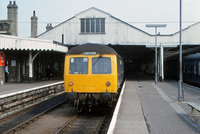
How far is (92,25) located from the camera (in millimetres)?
27359

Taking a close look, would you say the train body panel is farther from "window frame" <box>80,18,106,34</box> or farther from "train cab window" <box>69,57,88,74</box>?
"window frame" <box>80,18,106,34</box>

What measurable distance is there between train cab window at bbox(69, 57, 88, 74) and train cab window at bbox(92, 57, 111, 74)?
311mm

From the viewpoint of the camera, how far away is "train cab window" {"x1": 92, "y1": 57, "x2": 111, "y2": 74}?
9.48 m

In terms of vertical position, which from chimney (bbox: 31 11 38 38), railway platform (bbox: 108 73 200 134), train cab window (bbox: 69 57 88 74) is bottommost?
railway platform (bbox: 108 73 200 134)

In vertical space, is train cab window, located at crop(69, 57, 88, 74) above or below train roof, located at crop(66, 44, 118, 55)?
below

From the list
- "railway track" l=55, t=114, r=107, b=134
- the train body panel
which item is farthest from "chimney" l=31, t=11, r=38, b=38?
the train body panel

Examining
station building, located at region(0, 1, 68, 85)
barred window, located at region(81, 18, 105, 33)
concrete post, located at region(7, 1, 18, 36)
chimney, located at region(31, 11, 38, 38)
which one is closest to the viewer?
station building, located at region(0, 1, 68, 85)

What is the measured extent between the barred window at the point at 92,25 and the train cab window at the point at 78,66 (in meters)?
18.0

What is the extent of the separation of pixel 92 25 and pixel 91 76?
18629mm

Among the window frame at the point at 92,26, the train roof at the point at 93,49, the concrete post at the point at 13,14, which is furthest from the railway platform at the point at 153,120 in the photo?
the concrete post at the point at 13,14

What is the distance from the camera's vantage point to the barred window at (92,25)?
1074 inches

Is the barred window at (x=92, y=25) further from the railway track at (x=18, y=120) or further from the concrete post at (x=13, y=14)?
the railway track at (x=18, y=120)

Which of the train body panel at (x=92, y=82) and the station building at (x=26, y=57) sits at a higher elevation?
the station building at (x=26, y=57)

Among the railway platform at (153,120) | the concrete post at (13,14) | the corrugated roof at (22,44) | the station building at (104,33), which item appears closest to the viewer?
the railway platform at (153,120)
